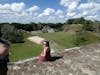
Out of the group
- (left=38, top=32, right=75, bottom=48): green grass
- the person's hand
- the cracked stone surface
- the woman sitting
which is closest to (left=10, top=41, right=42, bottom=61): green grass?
(left=38, top=32, right=75, bottom=48): green grass

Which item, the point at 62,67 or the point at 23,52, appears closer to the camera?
the point at 62,67

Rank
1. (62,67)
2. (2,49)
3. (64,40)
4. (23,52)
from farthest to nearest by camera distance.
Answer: (64,40) < (23,52) < (62,67) < (2,49)

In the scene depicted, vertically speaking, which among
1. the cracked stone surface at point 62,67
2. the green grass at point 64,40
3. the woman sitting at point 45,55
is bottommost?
the green grass at point 64,40

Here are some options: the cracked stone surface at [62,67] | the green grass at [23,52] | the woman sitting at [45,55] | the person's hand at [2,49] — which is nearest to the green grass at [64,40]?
the green grass at [23,52]

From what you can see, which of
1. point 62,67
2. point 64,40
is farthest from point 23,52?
point 62,67

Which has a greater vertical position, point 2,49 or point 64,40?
point 2,49

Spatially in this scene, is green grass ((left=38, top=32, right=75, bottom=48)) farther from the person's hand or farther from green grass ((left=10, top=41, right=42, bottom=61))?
the person's hand

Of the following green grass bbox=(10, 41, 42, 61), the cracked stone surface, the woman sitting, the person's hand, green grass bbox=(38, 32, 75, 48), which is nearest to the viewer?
the person's hand

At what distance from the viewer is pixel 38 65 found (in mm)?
8008

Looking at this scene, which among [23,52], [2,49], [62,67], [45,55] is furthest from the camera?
[23,52]

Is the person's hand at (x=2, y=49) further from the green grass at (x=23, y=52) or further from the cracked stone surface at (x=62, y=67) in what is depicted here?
the green grass at (x=23, y=52)

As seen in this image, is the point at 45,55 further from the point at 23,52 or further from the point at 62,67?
the point at 23,52

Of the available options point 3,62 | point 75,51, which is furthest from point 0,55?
point 75,51

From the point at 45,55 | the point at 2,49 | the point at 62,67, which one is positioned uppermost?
the point at 2,49
